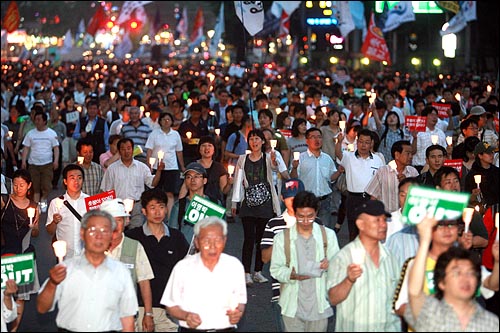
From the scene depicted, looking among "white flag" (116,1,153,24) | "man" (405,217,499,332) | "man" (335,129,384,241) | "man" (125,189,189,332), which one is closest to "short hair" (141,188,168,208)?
"man" (125,189,189,332)

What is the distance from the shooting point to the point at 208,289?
720 centimetres

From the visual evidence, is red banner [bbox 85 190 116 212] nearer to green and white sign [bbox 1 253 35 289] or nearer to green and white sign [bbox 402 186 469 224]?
green and white sign [bbox 1 253 35 289]

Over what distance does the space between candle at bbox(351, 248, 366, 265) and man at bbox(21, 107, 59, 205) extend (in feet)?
31.4

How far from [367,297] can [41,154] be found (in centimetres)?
987

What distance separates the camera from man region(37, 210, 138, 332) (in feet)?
23.0

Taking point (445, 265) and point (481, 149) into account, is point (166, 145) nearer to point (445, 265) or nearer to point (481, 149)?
point (481, 149)

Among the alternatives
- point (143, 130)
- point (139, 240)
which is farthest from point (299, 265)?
point (143, 130)

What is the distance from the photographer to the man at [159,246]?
8547mm

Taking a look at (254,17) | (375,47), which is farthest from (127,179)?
(375,47)

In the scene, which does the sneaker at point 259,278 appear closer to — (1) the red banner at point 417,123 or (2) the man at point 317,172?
(2) the man at point 317,172

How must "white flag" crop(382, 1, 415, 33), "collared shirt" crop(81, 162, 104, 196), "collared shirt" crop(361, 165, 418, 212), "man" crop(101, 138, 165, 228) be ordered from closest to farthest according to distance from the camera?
"collared shirt" crop(361, 165, 418, 212)
"man" crop(101, 138, 165, 228)
"collared shirt" crop(81, 162, 104, 196)
"white flag" crop(382, 1, 415, 33)

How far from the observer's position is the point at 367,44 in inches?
1254

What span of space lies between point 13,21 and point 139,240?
29887 mm

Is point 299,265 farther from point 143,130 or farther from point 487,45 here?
point 487,45
